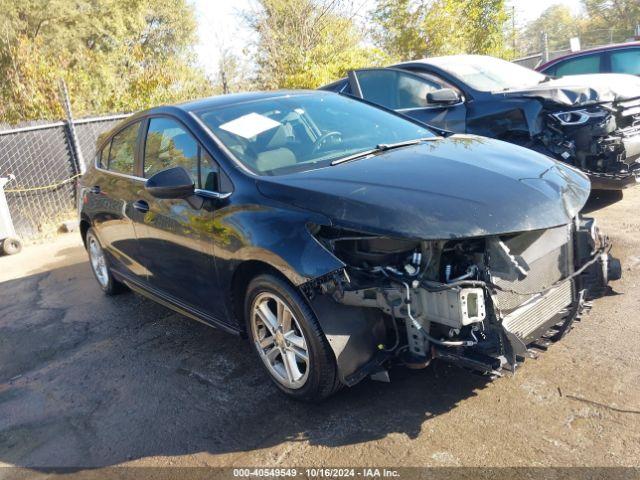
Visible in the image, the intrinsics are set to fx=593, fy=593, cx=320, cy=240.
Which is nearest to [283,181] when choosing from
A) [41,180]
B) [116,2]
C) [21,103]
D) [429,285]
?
[429,285]

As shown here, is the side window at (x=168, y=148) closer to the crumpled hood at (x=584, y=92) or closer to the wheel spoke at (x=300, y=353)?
the wheel spoke at (x=300, y=353)

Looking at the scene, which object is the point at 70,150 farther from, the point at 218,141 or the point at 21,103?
the point at 218,141

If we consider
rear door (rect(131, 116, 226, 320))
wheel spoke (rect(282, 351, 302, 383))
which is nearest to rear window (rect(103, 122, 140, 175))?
rear door (rect(131, 116, 226, 320))

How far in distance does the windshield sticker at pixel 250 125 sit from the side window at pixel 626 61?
7.16 meters

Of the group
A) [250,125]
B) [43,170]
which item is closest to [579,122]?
[250,125]

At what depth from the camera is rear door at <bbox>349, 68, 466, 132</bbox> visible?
6.54 m

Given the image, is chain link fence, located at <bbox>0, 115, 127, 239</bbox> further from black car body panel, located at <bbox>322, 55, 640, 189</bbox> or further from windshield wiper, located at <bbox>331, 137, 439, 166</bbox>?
windshield wiper, located at <bbox>331, 137, 439, 166</bbox>

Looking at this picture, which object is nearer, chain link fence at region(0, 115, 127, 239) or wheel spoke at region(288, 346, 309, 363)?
wheel spoke at region(288, 346, 309, 363)

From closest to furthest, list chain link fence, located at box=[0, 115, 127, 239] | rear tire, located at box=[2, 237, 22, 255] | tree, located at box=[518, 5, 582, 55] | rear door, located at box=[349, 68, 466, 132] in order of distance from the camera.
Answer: rear door, located at box=[349, 68, 466, 132] → rear tire, located at box=[2, 237, 22, 255] → chain link fence, located at box=[0, 115, 127, 239] → tree, located at box=[518, 5, 582, 55]

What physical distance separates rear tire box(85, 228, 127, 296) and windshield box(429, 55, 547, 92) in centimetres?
428

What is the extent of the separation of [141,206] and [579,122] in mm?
4096

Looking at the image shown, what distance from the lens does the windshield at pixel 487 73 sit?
21.8 feet

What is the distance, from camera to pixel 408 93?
7086 millimetres

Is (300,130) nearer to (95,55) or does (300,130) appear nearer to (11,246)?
(11,246)
